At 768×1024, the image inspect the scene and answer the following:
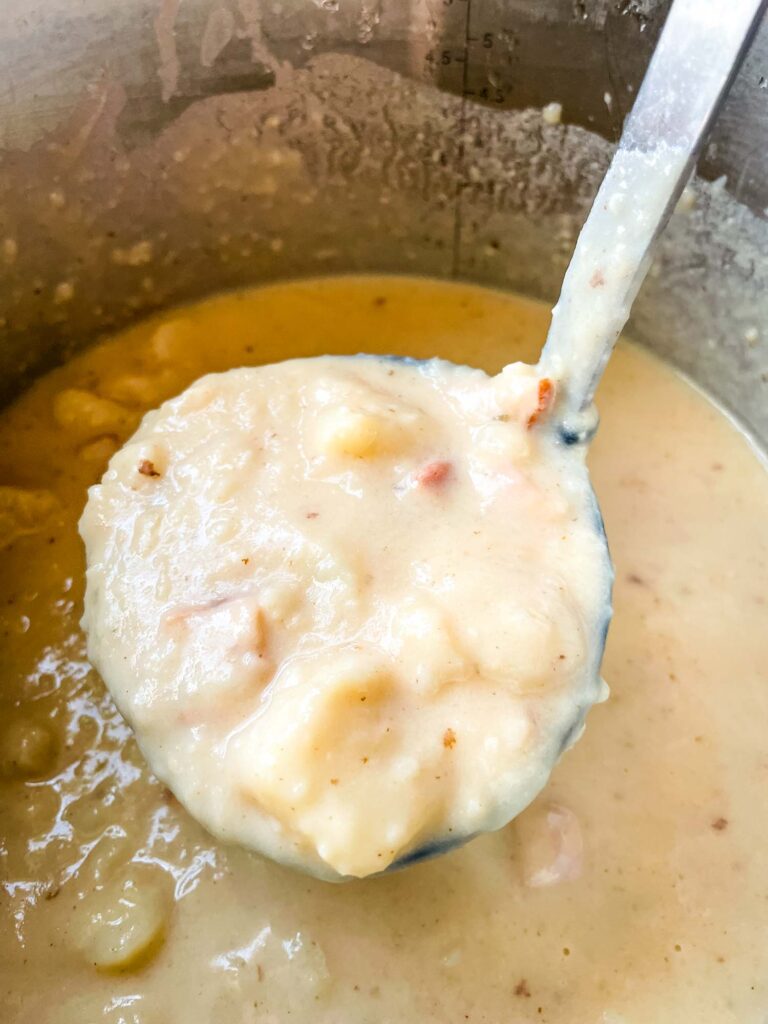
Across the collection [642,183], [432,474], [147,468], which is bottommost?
[147,468]

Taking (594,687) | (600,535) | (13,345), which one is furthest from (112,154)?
(594,687)

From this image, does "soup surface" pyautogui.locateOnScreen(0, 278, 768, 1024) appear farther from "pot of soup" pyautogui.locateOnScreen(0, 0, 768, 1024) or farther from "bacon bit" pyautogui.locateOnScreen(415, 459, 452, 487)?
"bacon bit" pyautogui.locateOnScreen(415, 459, 452, 487)

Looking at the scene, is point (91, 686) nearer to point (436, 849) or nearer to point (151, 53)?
point (436, 849)

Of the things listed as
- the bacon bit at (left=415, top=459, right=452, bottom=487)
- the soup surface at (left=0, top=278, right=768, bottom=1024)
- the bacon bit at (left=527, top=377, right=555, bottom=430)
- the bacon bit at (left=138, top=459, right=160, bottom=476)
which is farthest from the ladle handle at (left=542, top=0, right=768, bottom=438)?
the bacon bit at (left=138, top=459, right=160, bottom=476)

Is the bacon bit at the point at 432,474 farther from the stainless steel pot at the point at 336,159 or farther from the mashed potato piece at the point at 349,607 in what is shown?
the stainless steel pot at the point at 336,159

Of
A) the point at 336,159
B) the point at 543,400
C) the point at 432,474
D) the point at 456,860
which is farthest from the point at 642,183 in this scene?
the point at 456,860

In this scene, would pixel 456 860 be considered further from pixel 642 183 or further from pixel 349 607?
pixel 642 183
